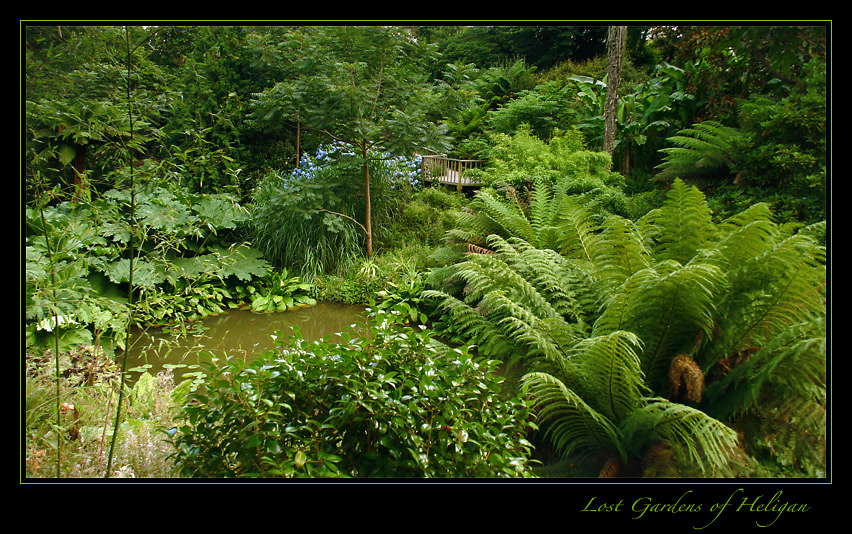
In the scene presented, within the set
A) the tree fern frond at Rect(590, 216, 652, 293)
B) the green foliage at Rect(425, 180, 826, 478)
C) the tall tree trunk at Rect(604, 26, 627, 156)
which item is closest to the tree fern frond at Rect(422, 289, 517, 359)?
the green foliage at Rect(425, 180, 826, 478)

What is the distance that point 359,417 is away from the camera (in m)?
1.38

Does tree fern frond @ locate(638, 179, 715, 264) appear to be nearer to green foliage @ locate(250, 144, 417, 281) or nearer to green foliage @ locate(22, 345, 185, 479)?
green foliage @ locate(22, 345, 185, 479)

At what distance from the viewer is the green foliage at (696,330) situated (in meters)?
1.68

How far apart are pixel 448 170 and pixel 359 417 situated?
5.38 meters

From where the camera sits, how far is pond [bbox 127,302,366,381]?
3.38 metres

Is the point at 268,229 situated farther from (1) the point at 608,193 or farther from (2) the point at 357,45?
(1) the point at 608,193

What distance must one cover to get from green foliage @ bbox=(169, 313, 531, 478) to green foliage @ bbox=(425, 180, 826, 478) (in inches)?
15.5

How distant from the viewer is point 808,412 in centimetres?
164

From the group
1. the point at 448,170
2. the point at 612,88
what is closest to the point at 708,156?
the point at 612,88

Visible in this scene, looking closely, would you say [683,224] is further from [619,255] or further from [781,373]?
[781,373]

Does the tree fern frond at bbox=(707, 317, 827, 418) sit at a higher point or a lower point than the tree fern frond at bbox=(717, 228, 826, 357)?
lower

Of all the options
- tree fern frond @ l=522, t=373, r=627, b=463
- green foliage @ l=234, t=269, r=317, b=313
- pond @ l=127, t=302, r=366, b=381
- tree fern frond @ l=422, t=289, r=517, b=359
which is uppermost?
tree fern frond @ l=422, t=289, r=517, b=359
